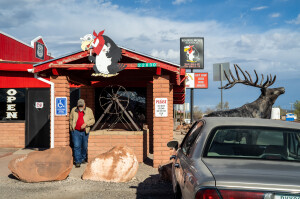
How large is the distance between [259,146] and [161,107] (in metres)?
5.23

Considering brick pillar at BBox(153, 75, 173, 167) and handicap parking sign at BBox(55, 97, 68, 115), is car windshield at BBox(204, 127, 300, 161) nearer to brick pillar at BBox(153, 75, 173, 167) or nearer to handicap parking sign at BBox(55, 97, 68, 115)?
brick pillar at BBox(153, 75, 173, 167)

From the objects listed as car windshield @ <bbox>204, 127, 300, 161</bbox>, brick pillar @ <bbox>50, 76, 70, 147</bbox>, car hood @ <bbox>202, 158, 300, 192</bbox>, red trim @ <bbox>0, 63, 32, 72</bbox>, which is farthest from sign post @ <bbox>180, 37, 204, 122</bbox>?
car hood @ <bbox>202, 158, 300, 192</bbox>

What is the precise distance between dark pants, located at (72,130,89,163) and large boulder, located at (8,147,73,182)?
1.26m

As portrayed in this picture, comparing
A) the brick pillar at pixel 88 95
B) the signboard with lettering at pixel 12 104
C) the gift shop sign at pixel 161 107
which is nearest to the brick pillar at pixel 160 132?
the gift shop sign at pixel 161 107

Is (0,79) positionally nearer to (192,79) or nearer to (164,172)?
(164,172)

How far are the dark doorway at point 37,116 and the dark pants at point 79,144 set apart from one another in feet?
17.2

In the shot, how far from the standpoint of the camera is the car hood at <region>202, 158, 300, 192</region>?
7.11 feet

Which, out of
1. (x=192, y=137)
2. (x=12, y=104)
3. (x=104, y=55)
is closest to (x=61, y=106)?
(x=104, y=55)

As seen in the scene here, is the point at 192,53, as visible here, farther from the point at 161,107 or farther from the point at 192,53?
the point at 161,107

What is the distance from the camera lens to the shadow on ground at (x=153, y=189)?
5.88 m

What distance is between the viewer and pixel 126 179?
6812 mm

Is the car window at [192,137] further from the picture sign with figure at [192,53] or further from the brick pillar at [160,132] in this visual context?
the picture sign with figure at [192,53]

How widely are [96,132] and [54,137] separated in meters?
1.19

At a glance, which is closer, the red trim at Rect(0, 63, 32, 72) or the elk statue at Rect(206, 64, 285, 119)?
the elk statue at Rect(206, 64, 285, 119)
